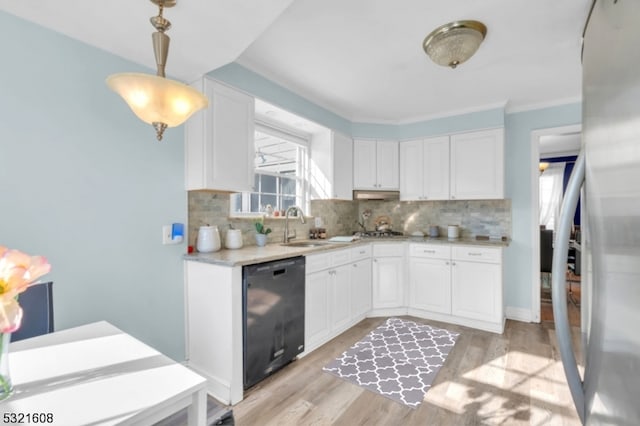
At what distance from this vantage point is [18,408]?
2.29 ft

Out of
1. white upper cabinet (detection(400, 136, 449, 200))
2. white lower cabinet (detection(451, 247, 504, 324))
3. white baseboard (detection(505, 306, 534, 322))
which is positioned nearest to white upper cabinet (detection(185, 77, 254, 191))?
white upper cabinet (detection(400, 136, 449, 200))

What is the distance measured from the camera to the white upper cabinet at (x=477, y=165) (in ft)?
10.7

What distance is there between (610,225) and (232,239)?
7.61 feet

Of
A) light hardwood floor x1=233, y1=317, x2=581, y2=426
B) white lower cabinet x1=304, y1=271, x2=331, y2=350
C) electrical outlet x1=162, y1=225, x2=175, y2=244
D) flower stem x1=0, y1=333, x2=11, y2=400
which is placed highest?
electrical outlet x1=162, y1=225, x2=175, y2=244

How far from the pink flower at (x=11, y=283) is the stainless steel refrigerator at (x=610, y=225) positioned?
1.15 meters

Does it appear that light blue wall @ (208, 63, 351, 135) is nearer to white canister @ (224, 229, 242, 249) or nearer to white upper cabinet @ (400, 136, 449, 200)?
white upper cabinet @ (400, 136, 449, 200)

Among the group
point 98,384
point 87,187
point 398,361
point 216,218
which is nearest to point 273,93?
point 216,218

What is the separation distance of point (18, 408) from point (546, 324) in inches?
167

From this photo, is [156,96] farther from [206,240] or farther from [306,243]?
[306,243]

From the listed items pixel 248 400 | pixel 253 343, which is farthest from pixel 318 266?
pixel 248 400

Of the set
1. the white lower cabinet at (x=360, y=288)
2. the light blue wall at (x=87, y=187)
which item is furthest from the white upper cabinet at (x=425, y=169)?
the light blue wall at (x=87, y=187)

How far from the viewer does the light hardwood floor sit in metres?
1.74

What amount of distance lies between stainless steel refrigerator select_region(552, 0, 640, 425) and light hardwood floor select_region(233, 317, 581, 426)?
136 centimetres

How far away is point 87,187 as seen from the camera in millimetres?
1695
